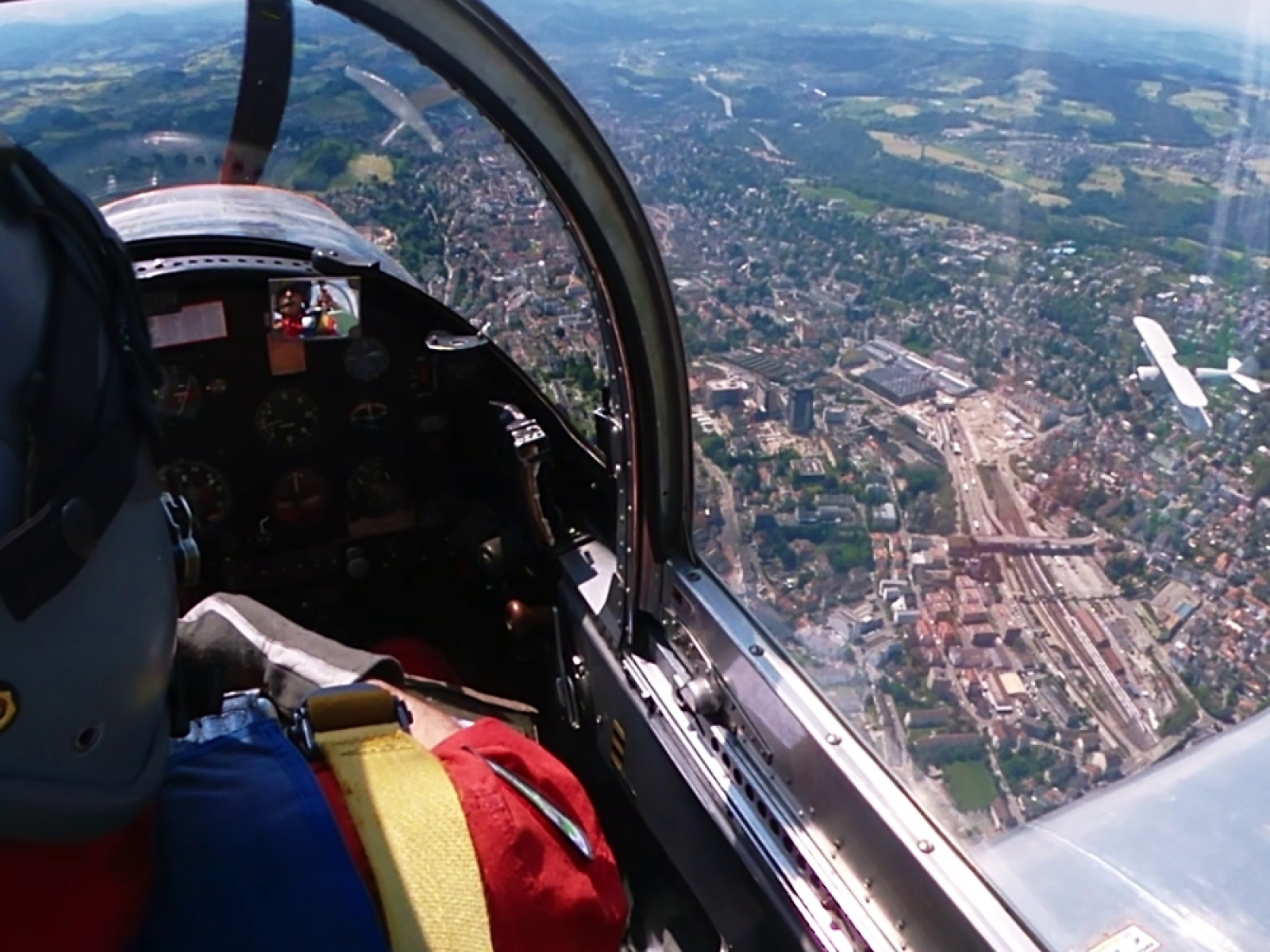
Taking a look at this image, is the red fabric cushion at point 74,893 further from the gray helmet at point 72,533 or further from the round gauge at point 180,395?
the round gauge at point 180,395

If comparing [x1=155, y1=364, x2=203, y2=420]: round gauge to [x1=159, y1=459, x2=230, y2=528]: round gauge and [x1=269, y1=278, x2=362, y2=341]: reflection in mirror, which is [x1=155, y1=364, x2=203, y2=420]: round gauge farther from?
[x1=269, y1=278, x2=362, y2=341]: reflection in mirror

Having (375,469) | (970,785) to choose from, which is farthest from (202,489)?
(970,785)

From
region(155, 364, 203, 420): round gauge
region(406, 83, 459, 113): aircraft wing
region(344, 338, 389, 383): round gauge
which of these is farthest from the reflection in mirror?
region(406, 83, 459, 113): aircraft wing

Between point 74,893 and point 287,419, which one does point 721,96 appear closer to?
point 287,419

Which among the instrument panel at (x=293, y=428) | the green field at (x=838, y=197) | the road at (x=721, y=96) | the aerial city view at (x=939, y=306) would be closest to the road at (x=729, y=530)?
the aerial city view at (x=939, y=306)

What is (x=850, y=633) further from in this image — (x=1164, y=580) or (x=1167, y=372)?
(x=1167, y=372)
